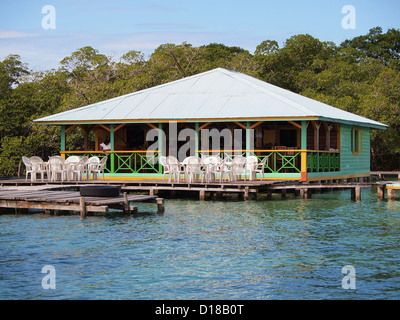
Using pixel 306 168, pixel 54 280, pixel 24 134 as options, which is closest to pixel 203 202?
pixel 306 168

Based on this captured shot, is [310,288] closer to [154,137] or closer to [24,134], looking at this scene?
[154,137]

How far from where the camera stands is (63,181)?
22.2 metres

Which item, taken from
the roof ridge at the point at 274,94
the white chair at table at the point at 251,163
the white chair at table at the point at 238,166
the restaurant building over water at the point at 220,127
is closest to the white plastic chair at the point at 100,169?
the restaurant building over water at the point at 220,127

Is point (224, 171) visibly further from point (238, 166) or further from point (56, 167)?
point (56, 167)

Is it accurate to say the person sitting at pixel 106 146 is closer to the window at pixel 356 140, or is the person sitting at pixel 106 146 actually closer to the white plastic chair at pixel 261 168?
the white plastic chair at pixel 261 168

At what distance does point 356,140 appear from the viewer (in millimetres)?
29172

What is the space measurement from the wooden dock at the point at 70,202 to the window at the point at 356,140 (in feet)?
43.7

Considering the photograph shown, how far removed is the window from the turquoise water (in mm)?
10836

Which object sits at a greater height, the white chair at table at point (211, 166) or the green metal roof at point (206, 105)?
the green metal roof at point (206, 105)

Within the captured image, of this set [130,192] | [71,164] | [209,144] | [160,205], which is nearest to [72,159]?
[71,164]

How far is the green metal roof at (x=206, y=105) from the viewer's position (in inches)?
898

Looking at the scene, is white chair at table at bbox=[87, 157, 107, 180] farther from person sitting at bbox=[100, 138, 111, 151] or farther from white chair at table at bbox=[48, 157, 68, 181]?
white chair at table at bbox=[48, 157, 68, 181]

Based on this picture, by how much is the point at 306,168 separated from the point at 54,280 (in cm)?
1412

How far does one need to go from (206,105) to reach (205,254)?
13579 millimetres
